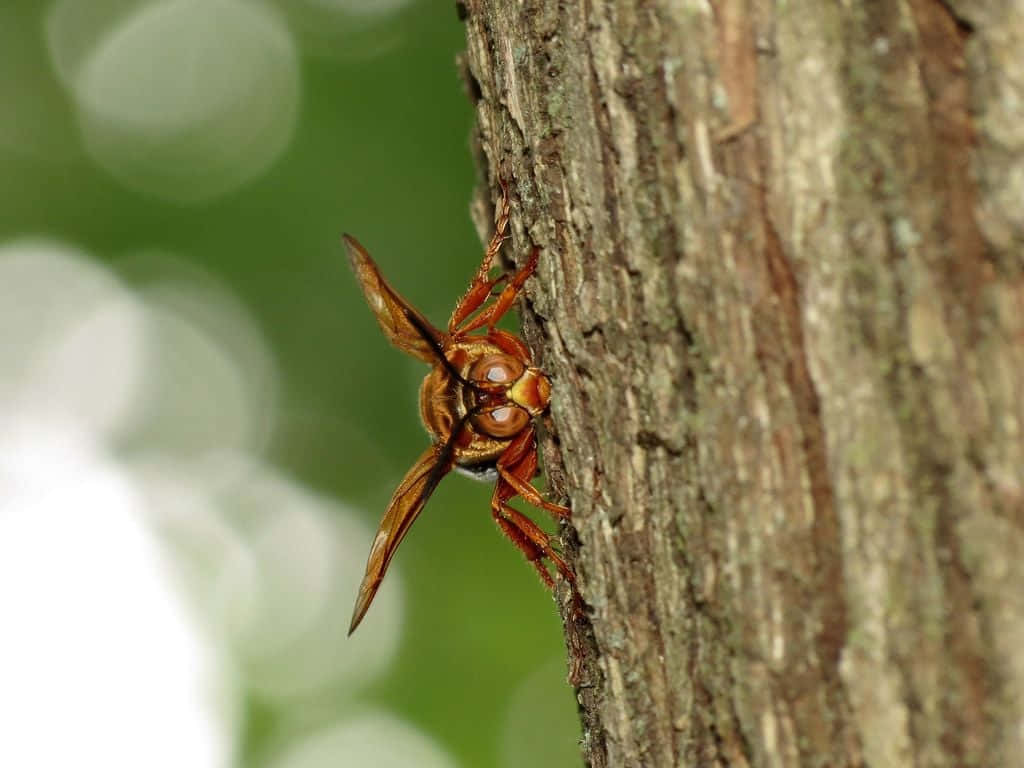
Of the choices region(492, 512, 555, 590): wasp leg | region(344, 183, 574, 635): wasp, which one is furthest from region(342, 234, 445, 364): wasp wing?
region(492, 512, 555, 590): wasp leg

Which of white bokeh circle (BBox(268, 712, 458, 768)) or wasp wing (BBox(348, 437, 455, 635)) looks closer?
wasp wing (BBox(348, 437, 455, 635))

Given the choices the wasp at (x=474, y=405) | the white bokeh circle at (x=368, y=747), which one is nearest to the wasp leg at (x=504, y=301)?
the wasp at (x=474, y=405)

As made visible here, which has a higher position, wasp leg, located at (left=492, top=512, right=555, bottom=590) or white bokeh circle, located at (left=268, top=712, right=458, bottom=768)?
wasp leg, located at (left=492, top=512, right=555, bottom=590)

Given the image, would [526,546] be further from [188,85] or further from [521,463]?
[188,85]

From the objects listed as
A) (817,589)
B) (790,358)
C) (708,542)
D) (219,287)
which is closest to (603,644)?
(708,542)

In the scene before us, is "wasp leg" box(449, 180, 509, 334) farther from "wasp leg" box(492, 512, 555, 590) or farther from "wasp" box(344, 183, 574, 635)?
"wasp leg" box(492, 512, 555, 590)

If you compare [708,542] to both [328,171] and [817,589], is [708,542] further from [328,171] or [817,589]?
[328,171]

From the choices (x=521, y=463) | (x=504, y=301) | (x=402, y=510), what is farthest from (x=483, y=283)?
(x=402, y=510)
